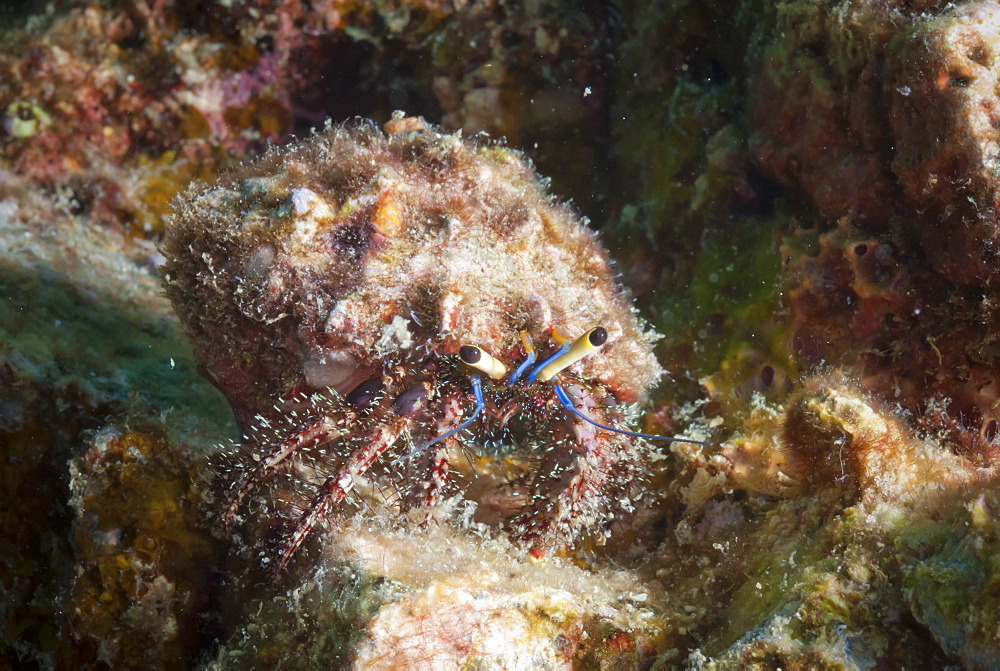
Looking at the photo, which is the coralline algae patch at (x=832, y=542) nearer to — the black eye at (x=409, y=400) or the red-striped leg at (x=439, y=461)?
the red-striped leg at (x=439, y=461)

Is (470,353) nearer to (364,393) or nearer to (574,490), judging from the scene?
(364,393)

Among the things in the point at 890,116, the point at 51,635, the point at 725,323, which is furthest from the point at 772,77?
the point at 51,635

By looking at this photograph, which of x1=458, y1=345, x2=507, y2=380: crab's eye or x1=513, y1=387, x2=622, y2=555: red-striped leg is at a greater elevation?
x1=458, y1=345, x2=507, y2=380: crab's eye

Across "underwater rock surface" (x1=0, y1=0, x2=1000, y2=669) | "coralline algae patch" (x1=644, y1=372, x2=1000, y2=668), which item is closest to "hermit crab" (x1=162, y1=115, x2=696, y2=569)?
"underwater rock surface" (x1=0, y1=0, x2=1000, y2=669)

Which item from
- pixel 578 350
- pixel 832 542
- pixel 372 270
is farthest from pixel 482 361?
pixel 832 542

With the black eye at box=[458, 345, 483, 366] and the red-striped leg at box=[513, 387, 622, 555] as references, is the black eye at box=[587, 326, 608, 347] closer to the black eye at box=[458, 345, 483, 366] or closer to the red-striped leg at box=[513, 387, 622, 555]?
the black eye at box=[458, 345, 483, 366]

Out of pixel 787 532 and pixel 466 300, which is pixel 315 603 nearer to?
pixel 466 300

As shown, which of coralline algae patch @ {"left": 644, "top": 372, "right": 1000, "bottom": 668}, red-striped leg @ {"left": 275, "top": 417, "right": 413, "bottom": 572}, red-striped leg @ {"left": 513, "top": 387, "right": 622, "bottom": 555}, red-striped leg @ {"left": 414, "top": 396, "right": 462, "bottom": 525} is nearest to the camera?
coralline algae patch @ {"left": 644, "top": 372, "right": 1000, "bottom": 668}
